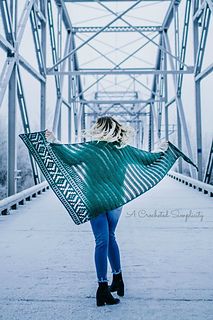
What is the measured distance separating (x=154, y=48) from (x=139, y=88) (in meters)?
3.22

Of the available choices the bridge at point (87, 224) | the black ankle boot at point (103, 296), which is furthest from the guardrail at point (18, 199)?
the black ankle boot at point (103, 296)

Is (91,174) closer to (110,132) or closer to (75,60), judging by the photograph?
(110,132)

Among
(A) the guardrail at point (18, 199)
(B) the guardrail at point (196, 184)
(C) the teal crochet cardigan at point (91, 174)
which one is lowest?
(B) the guardrail at point (196, 184)

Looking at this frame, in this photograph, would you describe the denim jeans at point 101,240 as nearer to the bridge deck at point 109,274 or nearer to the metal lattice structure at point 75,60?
the bridge deck at point 109,274

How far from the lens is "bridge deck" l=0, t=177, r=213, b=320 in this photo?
1.97m

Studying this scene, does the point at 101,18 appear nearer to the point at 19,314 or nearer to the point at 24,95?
the point at 24,95

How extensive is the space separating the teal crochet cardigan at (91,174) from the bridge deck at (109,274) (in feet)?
1.68

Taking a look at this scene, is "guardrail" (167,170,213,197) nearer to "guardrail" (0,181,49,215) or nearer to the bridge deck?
the bridge deck

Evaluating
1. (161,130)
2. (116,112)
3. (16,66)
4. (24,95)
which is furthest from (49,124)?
(116,112)

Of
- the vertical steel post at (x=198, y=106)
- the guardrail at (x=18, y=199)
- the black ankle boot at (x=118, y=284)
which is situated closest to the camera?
the black ankle boot at (x=118, y=284)

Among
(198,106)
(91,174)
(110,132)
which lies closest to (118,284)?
(91,174)

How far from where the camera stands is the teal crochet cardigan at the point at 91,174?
77.0 inches

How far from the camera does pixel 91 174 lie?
1976mm

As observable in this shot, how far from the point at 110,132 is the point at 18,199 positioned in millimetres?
3815
